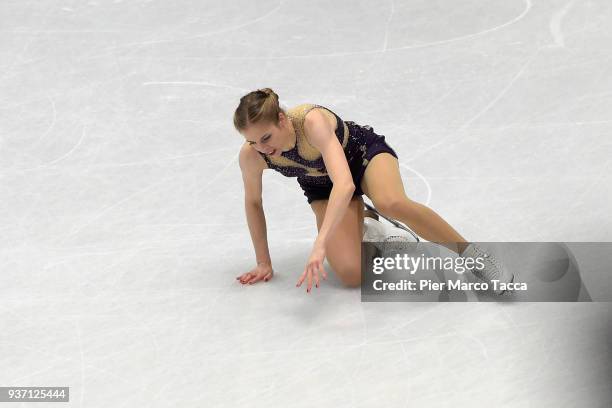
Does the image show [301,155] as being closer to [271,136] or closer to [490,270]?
[271,136]

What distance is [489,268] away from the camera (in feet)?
11.4

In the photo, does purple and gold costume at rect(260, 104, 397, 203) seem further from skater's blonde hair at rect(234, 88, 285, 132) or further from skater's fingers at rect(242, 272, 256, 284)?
skater's fingers at rect(242, 272, 256, 284)

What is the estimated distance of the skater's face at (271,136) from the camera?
3.32 m

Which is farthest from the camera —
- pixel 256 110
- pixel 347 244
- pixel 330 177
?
pixel 347 244

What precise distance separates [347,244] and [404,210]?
0.94 feet

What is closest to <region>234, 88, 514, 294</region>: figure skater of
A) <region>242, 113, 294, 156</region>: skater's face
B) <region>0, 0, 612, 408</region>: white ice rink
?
<region>242, 113, 294, 156</region>: skater's face

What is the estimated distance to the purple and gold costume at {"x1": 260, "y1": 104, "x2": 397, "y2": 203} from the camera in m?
3.51

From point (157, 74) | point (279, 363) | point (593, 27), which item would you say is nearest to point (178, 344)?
point (279, 363)

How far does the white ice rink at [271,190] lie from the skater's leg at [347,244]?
0.08 m

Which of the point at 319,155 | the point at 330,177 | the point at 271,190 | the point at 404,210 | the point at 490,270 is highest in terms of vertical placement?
the point at 271,190

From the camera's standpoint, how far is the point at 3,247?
13.4 ft

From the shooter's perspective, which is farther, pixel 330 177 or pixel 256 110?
pixel 330 177

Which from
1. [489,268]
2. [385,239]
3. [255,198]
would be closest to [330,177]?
[255,198]

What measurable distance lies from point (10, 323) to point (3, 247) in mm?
653
